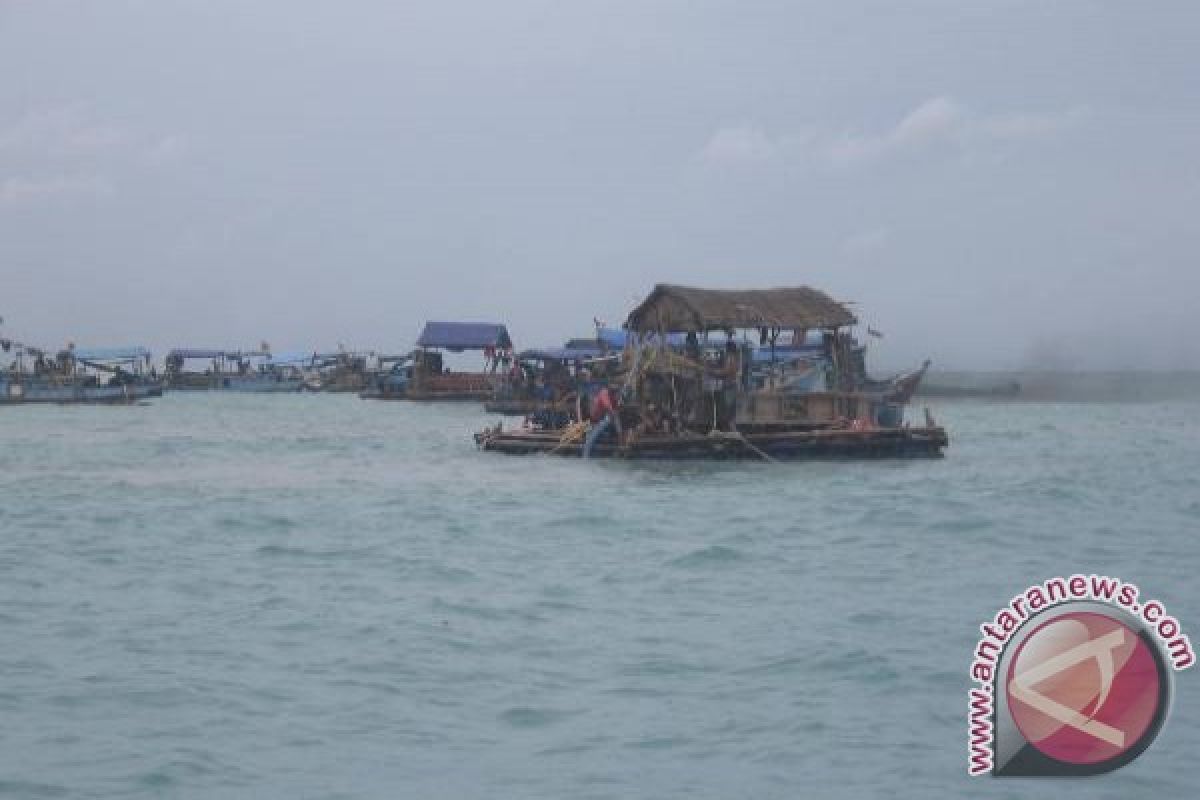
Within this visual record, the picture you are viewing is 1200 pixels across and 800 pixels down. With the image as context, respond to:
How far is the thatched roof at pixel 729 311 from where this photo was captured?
2953 cm

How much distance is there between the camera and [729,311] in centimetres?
→ 2984

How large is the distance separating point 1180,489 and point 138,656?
19079 mm

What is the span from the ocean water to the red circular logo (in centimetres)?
226

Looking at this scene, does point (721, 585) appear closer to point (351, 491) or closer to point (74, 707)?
point (74, 707)

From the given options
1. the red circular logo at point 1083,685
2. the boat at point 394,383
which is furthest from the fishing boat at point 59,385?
the red circular logo at point 1083,685

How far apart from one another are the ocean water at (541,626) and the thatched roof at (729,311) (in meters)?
4.53

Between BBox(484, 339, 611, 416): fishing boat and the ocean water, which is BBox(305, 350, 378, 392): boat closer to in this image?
BBox(484, 339, 611, 416): fishing boat

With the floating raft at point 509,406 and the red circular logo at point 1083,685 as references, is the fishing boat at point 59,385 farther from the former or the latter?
the red circular logo at point 1083,685

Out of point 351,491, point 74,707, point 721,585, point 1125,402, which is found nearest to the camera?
point 74,707

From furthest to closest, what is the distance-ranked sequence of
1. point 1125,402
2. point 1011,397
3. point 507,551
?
1. point 1011,397
2. point 1125,402
3. point 507,551

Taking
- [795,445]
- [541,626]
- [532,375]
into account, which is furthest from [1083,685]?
[532,375]

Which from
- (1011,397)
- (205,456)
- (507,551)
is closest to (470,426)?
(205,456)

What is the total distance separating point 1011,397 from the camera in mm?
80562

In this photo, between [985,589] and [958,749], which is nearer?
[958,749]
